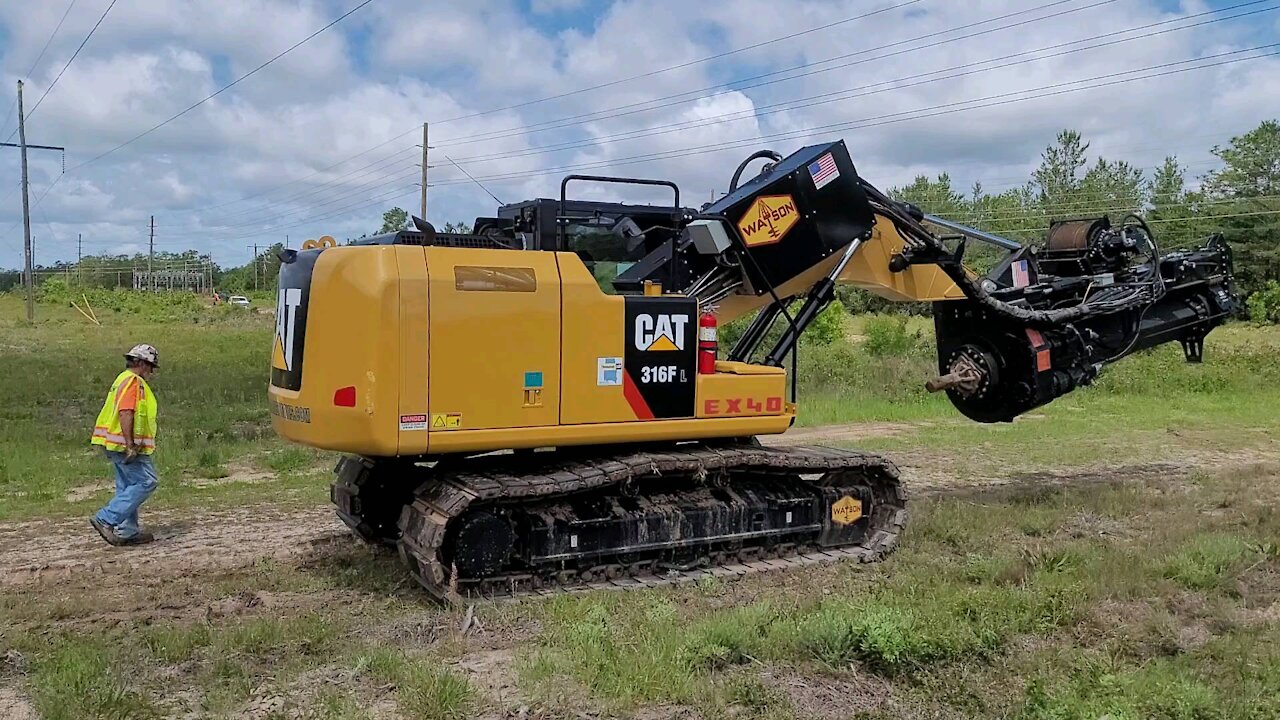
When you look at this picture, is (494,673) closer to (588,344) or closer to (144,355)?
(588,344)

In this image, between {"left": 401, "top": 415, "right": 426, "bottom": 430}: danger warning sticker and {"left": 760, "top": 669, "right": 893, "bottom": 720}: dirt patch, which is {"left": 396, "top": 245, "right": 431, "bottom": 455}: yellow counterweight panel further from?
{"left": 760, "top": 669, "right": 893, "bottom": 720}: dirt patch

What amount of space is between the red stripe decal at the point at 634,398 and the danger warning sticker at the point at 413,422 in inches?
52.7

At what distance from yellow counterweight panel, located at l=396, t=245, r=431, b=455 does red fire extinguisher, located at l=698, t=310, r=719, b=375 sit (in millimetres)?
1907

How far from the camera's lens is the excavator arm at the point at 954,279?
7609 millimetres

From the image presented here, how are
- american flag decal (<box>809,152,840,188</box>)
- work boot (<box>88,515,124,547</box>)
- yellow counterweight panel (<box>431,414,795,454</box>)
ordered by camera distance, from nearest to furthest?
yellow counterweight panel (<box>431,414,795,454</box>) < american flag decal (<box>809,152,840,188</box>) < work boot (<box>88,515,124,547</box>)

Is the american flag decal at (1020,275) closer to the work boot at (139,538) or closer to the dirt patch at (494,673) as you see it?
the dirt patch at (494,673)

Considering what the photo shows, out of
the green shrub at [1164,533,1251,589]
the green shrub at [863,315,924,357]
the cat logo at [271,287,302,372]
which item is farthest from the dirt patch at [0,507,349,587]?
the green shrub at [863,315,924,357]

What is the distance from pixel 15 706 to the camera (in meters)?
4.96

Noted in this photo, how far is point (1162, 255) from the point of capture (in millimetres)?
9836

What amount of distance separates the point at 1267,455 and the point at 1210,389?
855 centimetres

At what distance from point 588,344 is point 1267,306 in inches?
1600

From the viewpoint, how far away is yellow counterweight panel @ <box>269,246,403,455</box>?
6102 millimetres

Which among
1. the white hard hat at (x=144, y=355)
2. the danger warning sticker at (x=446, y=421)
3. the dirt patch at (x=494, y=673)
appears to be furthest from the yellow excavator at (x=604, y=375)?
the white hard hat at (x=144, y=355)

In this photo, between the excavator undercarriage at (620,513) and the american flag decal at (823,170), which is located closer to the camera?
the excavator undercarriage at (620,513)
